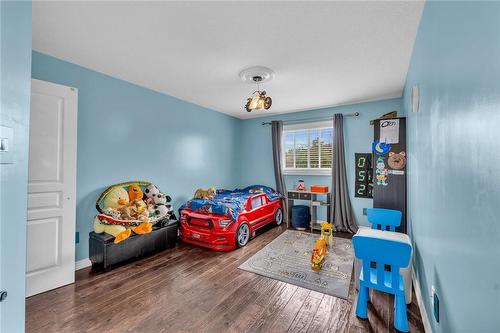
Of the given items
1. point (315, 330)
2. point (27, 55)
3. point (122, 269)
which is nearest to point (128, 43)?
point (27, 55)

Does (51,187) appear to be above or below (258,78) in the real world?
below

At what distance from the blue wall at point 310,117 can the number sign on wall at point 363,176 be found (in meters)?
0.08

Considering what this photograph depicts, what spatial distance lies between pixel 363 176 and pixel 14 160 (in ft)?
14.7

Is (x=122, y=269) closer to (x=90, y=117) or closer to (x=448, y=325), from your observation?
(x=90, y=117)

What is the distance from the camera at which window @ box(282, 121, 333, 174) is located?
4598 mm

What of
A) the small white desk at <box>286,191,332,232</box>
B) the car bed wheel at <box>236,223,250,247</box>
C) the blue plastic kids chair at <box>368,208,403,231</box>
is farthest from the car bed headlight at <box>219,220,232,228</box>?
the blue plastic kids chair at <box>368,208,403,231</box>

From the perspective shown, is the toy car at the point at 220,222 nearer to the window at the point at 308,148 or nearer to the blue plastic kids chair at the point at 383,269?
the window at the point at 308,148

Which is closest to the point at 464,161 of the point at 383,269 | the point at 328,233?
the point at 383,269

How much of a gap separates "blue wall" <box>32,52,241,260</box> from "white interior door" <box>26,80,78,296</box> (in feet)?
1.32

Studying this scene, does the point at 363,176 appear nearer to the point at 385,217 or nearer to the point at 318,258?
the point at 385,217

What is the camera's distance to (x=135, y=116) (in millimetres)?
3314

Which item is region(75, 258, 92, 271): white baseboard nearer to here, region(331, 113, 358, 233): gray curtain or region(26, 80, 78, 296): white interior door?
region(26, 80, 78, 296): white interior door

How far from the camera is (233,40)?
2.13 metres

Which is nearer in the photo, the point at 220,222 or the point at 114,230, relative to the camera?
the point at 114,230
